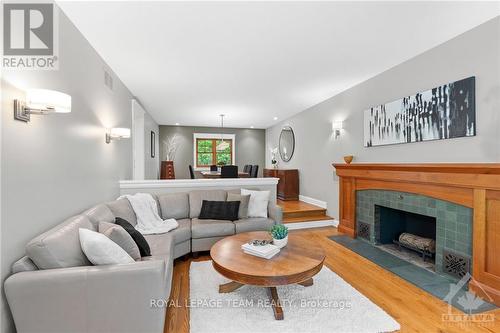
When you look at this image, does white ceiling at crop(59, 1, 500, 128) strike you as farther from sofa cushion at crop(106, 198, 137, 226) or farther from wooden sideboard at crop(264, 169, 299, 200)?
wooden sideboard at crop(264, 169, 299, 200)

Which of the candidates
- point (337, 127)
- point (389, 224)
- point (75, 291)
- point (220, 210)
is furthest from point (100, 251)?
point (337, 127)

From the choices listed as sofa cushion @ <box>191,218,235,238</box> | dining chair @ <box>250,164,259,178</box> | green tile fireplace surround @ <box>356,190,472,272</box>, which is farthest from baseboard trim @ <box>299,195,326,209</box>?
sofa cushion @ <box>191,218,235,238</box>

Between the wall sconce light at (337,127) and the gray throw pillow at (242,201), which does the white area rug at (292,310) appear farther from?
the wall sconce light at (337,127)

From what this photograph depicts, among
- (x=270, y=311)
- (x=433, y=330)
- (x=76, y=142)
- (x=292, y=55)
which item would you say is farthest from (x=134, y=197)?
(x=433, y=330)

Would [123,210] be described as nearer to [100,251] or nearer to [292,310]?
[100,251]

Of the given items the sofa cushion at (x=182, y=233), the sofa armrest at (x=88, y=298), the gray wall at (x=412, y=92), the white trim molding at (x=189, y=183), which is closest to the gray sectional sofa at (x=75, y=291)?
the sofa armrest at (x=88, y=298)

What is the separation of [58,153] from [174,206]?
1815 millimetres

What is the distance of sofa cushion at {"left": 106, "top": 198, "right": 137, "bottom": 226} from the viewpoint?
2877 millimetres

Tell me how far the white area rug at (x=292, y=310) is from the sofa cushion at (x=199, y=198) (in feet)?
4.20

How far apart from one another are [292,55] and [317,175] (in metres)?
3.18

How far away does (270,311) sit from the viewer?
209 centimetres

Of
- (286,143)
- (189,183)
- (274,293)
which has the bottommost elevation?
(274,293)

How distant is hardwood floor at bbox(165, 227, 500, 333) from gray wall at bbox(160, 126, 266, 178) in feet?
19.8

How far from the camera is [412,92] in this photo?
10.7 feet
